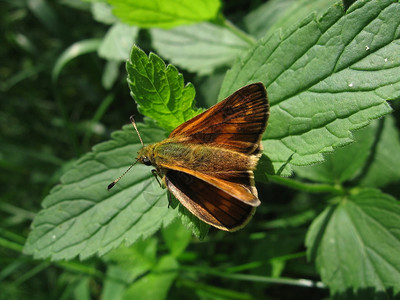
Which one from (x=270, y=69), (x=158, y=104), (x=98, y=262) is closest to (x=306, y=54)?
(x=270, y=69)

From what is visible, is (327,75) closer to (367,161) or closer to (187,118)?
(187,118)

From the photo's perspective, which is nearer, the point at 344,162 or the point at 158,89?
the point at 158,89

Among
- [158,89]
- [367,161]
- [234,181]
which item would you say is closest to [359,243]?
[367,161]

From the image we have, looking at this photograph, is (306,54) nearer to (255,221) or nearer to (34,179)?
(255,221)

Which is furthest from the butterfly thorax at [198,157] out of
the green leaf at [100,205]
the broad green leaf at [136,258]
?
the broad green leaf at [136,258]

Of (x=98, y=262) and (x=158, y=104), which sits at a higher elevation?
(x=158, y=104)

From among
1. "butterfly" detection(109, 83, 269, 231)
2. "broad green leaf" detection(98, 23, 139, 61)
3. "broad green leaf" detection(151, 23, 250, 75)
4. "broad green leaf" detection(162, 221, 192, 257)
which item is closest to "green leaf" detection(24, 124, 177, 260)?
"butterfly" detection(109, 83, 269, 231)
